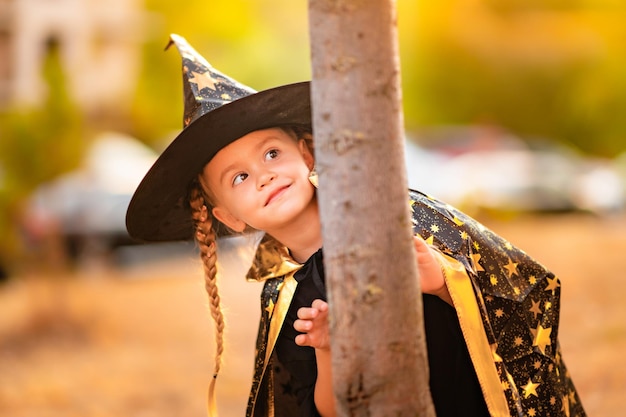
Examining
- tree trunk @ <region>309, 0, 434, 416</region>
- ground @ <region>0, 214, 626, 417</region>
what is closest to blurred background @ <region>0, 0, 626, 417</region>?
ground @ <region>0, 214, 626, 417</region>

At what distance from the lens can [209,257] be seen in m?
2.75

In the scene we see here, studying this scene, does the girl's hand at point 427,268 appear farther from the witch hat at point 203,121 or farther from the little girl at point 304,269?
the witch hat at point 203,121

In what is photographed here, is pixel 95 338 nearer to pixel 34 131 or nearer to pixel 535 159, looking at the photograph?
pixel 34 131

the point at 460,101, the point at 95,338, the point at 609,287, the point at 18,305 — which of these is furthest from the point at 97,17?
the point at 609,287

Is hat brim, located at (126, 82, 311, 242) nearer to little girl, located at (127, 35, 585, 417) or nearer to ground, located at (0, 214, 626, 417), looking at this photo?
little girl, located at (127, 35, 585, 417)

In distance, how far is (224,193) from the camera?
2.64 meters

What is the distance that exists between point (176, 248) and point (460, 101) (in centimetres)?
1032

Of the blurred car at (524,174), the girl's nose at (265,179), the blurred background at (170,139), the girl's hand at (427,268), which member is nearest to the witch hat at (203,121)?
the girl's nose at (265,179)

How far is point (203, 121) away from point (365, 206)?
728mm

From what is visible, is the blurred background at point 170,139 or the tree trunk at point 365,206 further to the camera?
the blurred background at point 170,139

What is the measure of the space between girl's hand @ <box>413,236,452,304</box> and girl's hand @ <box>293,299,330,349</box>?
26 cm

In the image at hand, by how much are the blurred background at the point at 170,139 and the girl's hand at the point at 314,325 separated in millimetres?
715

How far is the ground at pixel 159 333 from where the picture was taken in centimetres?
560

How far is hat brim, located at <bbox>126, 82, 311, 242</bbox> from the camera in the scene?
2514 mm
